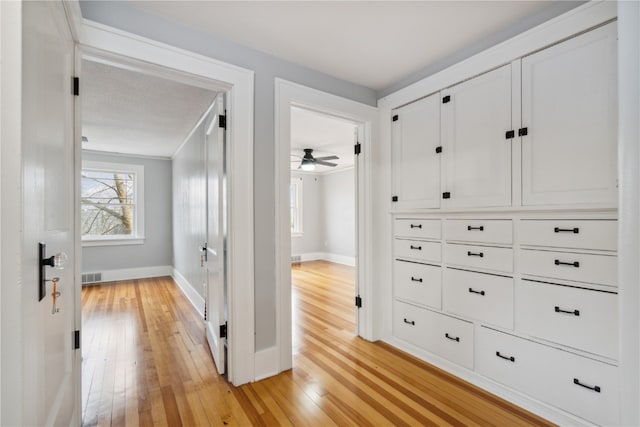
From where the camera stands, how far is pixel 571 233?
167 cm

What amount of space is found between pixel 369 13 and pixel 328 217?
6204mm

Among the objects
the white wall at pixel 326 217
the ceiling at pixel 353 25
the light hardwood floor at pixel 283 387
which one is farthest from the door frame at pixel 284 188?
the white wall at pixel 326 217

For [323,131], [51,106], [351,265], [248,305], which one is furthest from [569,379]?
[351,265]

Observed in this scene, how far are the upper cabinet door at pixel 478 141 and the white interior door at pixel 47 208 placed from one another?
2.32 meters

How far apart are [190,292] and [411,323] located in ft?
10.3

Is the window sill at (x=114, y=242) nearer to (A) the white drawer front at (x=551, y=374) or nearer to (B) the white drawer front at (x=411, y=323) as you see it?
(B) the white drawer front at (x=411, y=323)

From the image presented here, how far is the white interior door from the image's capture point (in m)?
0.82

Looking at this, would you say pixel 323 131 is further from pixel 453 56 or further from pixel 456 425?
pixel 456 425

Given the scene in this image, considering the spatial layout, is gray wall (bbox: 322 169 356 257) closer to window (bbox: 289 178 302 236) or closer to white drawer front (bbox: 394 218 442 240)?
window (bbox: 289 178 302 236)

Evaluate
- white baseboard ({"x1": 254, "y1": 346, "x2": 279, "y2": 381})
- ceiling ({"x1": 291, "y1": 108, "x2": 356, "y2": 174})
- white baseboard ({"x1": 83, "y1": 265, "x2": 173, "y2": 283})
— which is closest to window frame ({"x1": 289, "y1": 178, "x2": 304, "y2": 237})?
ceiling ({"x1": 291, "y1": 108, "x2": 356, "y2": 174})

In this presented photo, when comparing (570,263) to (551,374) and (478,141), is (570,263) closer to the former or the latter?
(551,374)

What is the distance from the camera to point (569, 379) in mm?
1677

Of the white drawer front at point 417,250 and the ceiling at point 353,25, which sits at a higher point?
the ceiling at point 353,25

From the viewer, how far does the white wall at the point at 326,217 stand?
7.28m
